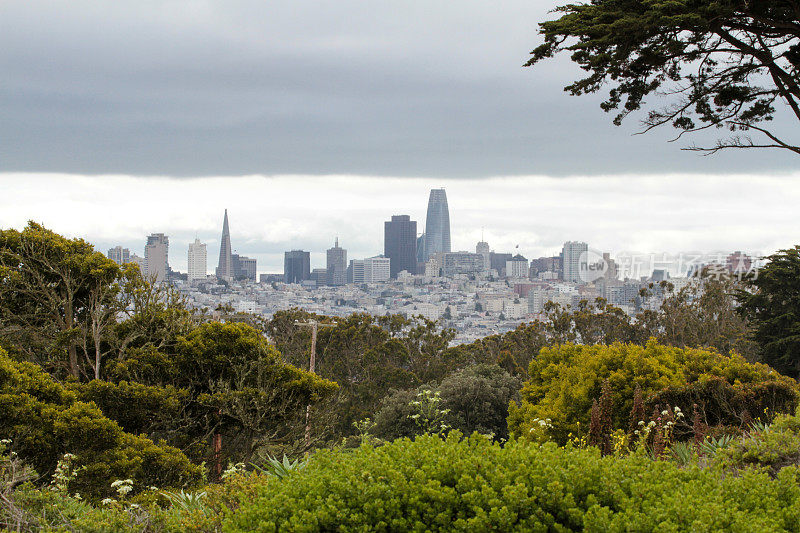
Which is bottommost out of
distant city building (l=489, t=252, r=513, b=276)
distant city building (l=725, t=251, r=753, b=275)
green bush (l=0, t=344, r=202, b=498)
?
green bush (l=0, t=344, r=202, b=498)

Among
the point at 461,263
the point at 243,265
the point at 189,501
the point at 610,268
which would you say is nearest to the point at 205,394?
the point at 189,501

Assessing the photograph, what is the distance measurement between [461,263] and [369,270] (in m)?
21.3

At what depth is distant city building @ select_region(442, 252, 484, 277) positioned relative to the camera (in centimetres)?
14698

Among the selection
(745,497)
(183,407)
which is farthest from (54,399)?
(745,497)

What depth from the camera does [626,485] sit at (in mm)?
3238

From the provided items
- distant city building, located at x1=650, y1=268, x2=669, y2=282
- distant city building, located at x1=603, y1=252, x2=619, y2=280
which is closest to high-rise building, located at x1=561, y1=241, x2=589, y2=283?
distant city building, located at x1=603, y1=252, x2=619, y2=280

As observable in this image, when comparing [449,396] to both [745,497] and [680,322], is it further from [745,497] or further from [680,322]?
[745,497]

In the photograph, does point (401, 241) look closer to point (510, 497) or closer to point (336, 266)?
point (336, 266)

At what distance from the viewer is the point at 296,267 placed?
145 m

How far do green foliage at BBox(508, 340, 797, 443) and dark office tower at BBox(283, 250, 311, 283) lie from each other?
132887mm

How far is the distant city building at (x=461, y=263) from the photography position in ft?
482

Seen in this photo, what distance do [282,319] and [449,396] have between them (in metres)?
15.2

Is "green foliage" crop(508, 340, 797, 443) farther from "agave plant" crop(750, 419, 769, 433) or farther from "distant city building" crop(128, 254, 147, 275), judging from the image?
"distant city building" crop(128, 254, 147, 275)

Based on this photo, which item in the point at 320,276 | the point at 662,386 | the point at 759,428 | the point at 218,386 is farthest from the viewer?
the point at 320,276
